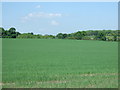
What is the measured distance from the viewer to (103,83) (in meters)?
5.43

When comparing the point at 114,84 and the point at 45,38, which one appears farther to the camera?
the point at 45,38

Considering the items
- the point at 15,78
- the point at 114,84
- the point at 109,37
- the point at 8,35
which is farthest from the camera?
the point at 109,37

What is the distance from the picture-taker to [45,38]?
116 feet

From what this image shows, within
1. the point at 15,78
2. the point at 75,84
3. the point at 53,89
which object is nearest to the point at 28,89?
the point at 53,89

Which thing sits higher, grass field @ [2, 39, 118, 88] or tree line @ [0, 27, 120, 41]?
tree line @ [0, 27, 120, 41]

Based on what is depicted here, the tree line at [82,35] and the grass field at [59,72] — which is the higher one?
the tree line at [82,35]

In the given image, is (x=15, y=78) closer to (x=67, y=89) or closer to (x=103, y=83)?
(x=67, y=89)

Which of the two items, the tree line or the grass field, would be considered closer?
the grass field

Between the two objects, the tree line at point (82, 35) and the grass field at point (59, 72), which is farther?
the tree line at point (82, 35)

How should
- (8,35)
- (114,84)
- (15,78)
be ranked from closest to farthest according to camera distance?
1. (114,84)
2. (15,78)
3. (8,35)

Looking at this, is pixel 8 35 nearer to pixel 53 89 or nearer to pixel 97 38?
pixel 97 38

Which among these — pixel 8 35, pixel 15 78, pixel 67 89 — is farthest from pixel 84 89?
pixel 8 35

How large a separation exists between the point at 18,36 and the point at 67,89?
1105 inches

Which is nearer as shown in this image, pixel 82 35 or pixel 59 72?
pixel 59 72
